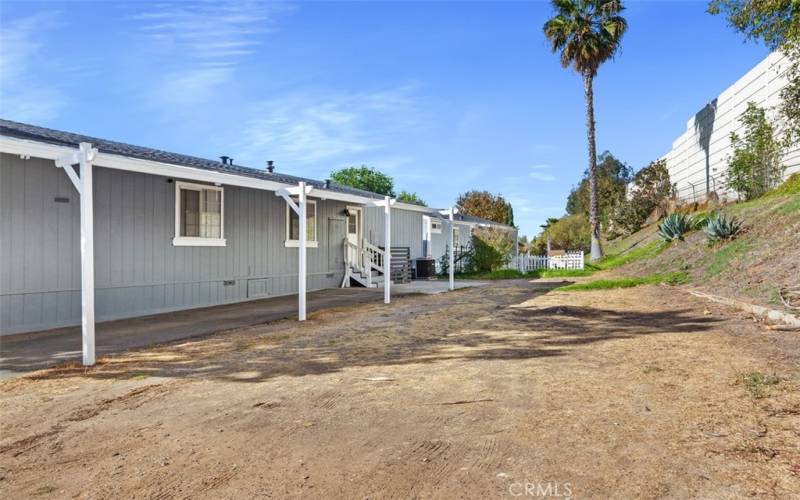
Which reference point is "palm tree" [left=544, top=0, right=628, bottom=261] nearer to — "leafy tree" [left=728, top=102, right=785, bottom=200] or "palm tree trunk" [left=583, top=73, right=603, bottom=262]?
"palm tree trunk" [left=583, top=73, right=603, bottom=262]

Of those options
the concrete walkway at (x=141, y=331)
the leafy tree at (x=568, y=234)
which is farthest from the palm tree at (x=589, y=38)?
the concrete walkway at (x=141, y=331)

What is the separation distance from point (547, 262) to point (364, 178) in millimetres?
38664

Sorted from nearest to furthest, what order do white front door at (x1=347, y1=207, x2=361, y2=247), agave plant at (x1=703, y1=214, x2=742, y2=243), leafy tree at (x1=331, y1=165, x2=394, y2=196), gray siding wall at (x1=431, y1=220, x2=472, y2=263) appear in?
agave plant at (x1=703, y1=214, x2=742, y2=243) → white front door at (x1=347, y1=207, x2=361, y2=247) → gray siding wall at (x1=431, y1=220, x2=472, y2=263) → leafy tree at (x1=331, y1=165, x2=394, y2=196)

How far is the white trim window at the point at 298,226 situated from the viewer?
534 inches

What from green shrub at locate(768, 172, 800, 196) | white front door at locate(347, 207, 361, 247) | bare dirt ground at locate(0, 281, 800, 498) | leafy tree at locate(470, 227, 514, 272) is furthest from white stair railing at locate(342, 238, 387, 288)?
green shrub at locate(768, 172, 800, 196)

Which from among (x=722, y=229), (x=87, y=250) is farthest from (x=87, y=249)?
(x=722, y=229)

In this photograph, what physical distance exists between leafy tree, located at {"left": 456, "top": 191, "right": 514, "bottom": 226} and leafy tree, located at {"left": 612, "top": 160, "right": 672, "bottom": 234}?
492 inches

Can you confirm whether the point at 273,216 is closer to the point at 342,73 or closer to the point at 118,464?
the point at 342,73

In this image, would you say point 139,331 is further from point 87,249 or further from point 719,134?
point 719,134

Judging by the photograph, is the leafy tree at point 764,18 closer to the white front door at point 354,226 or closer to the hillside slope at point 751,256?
the hillside slope at point 751,256

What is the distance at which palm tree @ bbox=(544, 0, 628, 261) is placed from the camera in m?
22.7

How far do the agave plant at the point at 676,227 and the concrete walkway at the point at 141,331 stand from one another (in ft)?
37.8

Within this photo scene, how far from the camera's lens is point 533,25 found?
2453 centimetres

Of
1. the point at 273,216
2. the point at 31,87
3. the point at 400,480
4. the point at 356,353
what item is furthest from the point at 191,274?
the point at 400,480
